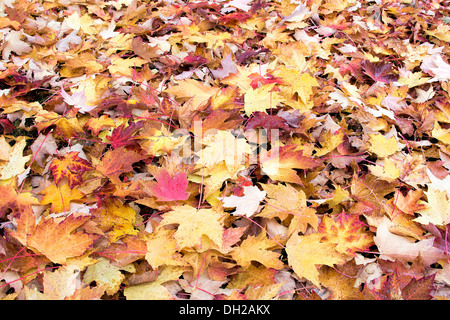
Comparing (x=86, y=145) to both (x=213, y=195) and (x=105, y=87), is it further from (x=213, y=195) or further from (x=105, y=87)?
(x=213, y=195)

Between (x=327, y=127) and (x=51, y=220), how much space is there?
1.13 metres

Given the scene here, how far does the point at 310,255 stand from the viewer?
0.92 meters

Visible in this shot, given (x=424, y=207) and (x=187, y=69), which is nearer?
(x=424, y=207)

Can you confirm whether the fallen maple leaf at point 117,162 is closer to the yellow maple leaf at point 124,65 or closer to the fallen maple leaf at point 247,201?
the fallen maple leaf at point 247,201

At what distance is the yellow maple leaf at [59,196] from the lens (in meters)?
1.05

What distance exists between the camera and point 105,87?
4.59ft

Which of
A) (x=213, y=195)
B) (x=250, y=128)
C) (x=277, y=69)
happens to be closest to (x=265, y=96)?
(x=250, y=128)

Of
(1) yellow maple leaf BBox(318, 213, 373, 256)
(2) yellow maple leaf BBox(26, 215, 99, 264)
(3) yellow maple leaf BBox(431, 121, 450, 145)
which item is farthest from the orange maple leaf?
(3) yellow maple leaf BBox(431, 121, 450, 145)

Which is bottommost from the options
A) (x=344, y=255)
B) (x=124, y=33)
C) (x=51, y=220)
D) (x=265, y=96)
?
(x=344, y=255)

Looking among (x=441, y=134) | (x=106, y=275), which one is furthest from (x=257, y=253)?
(x=441, y=134)

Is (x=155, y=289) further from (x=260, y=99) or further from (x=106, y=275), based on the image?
(x=260, y=99)

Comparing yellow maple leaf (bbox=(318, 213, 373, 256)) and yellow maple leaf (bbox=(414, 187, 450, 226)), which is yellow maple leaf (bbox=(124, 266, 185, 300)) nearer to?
yellow maple leaf (bbox=(318, 213, 373, 256))

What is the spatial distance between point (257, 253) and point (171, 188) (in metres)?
0.35

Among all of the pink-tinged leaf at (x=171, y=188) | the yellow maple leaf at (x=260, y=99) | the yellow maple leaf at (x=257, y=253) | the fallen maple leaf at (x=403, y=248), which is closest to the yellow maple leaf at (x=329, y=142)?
the yellow maple leaf at (x=260, y=99)
